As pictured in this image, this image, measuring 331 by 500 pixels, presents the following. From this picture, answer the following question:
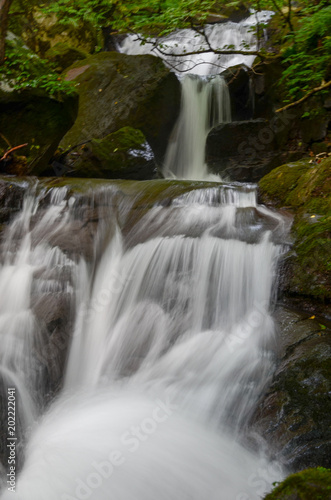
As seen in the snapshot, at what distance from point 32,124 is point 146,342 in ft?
14.7

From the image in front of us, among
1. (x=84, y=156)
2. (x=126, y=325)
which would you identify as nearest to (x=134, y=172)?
(x=84, y=156)

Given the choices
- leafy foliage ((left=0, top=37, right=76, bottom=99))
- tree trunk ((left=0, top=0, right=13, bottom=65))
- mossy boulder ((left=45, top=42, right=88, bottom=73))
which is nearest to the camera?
tree trunk ((left=0, top=0, right=13, bottom=65))

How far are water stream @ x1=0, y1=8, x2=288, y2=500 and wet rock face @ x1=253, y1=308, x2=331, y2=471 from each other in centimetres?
11

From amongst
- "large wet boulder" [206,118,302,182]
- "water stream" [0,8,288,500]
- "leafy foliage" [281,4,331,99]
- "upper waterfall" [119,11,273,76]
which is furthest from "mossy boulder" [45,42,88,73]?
"water stream" [0,8,288,500]

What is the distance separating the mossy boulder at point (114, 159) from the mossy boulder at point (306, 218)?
2.46 meters

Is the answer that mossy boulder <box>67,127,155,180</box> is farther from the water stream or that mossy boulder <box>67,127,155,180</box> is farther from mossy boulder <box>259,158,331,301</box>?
mossy boulder <box>259,158,331,301</box>

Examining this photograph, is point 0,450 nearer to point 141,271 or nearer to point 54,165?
point 141,271

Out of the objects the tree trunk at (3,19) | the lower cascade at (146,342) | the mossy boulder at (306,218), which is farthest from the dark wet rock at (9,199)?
the mossy boulder at (306,218)

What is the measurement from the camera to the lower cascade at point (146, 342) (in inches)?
116

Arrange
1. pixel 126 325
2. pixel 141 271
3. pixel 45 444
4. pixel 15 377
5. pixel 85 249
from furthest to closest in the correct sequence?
pixel 85 249 → pixel 141 271 → pixel 126 325 → pixel 15 377 → pixel 45 444

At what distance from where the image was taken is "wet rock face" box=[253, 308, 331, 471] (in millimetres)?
2797

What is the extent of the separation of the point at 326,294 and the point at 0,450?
2750 mm

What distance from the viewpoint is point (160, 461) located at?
2.99 meters

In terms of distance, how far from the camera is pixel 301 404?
300 cm
